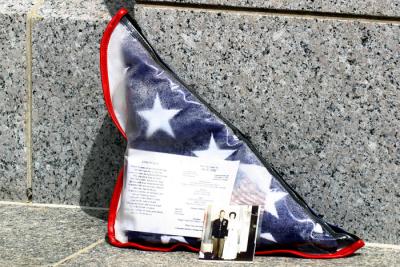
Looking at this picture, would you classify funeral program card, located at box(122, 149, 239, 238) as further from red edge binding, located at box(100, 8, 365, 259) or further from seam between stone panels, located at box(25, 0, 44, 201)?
seam between stone panels, located at box(25, 0, 44, 201)

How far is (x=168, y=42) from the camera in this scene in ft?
12.7

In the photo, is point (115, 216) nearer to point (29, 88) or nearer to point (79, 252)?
point (79, 252)

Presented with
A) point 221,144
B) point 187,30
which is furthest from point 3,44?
point 221,144

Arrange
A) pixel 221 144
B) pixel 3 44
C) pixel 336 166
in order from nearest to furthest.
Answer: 1. pixel 221 144
2. pixel 336 166
3. pixel 3 44

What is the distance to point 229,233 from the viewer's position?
360cm

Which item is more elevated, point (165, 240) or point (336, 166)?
point (336, 166)

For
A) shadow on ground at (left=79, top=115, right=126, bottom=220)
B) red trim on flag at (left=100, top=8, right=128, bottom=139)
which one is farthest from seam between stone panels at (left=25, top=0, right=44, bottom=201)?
red trim on flag at (left=100, top=8, right=128, bottom=139)

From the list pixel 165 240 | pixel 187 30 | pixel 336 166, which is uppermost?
pixel 187 30

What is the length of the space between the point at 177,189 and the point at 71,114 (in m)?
0.76

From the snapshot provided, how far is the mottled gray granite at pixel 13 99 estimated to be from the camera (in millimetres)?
4148

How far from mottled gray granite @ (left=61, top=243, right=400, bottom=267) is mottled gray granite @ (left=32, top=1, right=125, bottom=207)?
537 millimetres

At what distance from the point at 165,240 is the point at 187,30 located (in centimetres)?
87

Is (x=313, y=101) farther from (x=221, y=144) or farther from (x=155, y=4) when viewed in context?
(x=155, y=4)

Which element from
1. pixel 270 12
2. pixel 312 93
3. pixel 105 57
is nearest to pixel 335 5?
pixel 270 12
